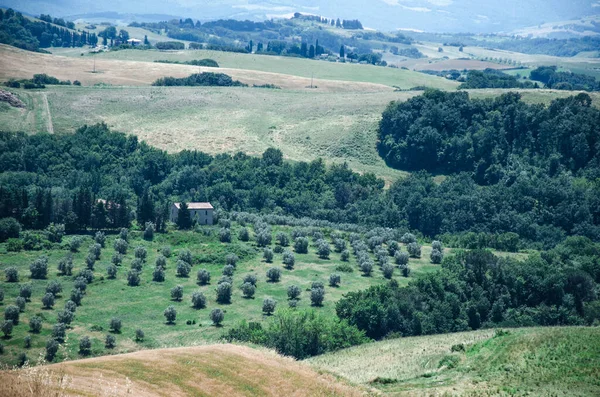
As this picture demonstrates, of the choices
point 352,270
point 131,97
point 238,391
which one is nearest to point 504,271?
point 352,270

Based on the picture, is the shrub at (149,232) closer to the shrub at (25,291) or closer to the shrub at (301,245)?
the shrub at (301,245)

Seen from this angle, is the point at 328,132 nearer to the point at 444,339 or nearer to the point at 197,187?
the point at 197,187

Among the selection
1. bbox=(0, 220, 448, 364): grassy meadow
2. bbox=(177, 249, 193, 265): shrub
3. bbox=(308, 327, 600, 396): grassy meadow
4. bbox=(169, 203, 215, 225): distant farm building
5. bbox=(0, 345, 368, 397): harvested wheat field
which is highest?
bbox=(0, 345, 368, 397): harvested wheat field

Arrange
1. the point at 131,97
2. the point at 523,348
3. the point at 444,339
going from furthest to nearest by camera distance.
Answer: the point at 131,97 → the point at 444,339 → the point at 523,348

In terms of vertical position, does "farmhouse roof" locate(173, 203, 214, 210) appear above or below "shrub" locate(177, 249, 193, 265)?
above

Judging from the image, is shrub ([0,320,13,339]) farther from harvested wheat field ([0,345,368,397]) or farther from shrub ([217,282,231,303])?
harvested wheat field ([0,345,368,397])

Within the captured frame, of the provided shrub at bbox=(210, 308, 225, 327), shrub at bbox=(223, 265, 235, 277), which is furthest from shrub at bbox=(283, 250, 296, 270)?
shrub at bbox=(210, 308, 225, 327)

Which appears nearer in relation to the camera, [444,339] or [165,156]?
[444,339]
